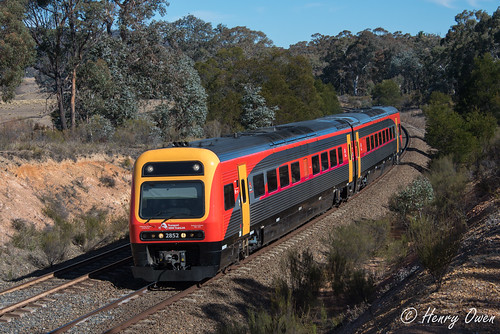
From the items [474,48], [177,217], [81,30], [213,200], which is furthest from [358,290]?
[474,48]

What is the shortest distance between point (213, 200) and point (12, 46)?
59.4ft

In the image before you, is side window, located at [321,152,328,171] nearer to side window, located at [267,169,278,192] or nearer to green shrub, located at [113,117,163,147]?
side window, located at [267,169,278,192]

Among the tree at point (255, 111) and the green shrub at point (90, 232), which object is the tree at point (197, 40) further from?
the green shrub at point (90, 232)

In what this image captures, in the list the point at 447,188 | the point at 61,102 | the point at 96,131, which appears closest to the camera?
the point at 447,188

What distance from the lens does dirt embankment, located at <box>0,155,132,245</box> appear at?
1838cm

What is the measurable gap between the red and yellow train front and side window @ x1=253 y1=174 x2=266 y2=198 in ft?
6.27

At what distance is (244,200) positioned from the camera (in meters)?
12.0

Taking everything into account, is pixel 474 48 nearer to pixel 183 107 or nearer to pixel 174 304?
pixel 183 107

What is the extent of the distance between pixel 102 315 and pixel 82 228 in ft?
29.3

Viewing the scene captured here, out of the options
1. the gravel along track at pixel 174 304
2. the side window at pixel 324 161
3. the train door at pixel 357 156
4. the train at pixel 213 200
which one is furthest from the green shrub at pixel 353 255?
the train door at pixel 357 156

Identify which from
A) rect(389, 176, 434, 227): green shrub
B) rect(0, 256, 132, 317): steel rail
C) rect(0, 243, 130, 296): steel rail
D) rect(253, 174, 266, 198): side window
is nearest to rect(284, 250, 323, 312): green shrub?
rect(253, 174, 266, 198): side window

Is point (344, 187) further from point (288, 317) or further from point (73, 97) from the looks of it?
point (73, 97)

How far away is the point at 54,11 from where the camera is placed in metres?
28.8

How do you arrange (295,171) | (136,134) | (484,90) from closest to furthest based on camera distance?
(295,171)
(136,134)
(484,90)
